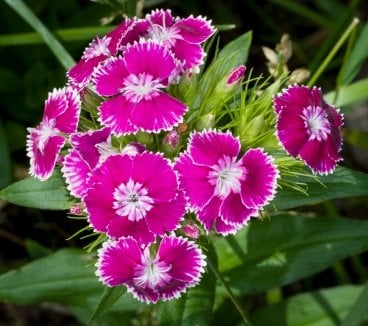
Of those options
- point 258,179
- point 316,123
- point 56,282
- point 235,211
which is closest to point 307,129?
point 316,123

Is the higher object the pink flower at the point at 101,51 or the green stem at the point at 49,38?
the green stem at the point at 49,38

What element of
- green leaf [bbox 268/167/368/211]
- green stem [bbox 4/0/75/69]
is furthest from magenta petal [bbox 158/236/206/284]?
green stem [bbox 4/0/75/69]

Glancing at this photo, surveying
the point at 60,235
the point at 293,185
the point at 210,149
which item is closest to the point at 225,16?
the point at 60,235

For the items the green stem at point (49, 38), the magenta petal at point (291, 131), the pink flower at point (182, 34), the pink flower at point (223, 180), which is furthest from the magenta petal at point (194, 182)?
the green stem at point (49, 38)

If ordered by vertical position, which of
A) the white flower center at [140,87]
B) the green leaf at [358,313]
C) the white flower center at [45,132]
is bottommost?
the green leaf at [358,313]

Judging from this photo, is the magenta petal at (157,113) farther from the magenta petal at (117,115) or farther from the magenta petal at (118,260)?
the magenta petal at (118,260)

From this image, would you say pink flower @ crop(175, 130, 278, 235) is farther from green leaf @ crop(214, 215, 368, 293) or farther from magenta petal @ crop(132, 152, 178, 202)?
green leaf @ crop(214, 215, 368, 293)
